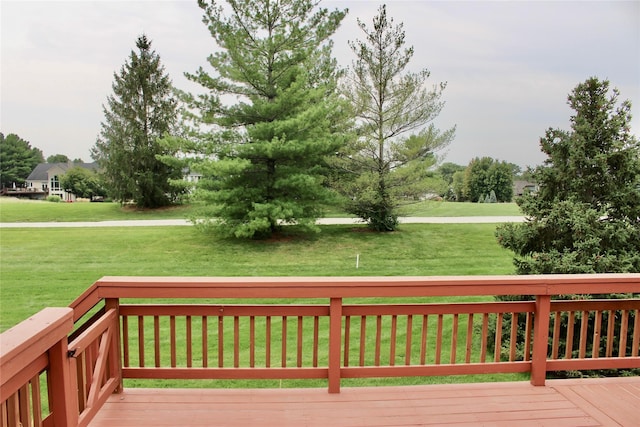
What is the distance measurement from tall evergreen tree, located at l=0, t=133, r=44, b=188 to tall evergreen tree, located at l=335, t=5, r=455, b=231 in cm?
1467

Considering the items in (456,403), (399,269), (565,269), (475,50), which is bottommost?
(399,269)

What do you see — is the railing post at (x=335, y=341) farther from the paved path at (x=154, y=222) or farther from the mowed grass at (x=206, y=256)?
the paved path at (x=154, y=222)

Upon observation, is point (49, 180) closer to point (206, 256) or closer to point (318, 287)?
point (206, 256)

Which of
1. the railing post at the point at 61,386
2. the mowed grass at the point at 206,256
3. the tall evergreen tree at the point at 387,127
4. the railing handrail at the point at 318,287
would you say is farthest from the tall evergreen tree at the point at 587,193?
the tall evergreen tree at the point at 387,127

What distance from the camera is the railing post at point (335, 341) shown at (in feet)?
7.13

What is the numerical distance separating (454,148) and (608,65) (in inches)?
275

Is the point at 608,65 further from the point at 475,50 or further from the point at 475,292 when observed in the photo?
the point at 475,292

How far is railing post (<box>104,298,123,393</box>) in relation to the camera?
6.97ft

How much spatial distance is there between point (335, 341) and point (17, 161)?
22.6 m

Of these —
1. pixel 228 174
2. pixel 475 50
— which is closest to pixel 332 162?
pixel 228 174

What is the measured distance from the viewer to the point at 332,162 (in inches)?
437

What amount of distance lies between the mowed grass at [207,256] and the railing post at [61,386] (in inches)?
223

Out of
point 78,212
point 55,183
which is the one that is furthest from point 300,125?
point 55,183

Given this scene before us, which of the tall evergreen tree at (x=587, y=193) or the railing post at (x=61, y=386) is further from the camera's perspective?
the tall evergreen tree at (x=587, y=193)
